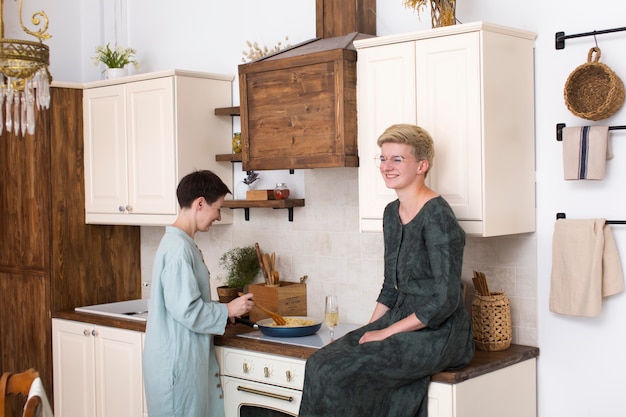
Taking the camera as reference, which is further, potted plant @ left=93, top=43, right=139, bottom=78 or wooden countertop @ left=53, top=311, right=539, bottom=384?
potted plant @ left=93, top=43, right=139, bottom=78

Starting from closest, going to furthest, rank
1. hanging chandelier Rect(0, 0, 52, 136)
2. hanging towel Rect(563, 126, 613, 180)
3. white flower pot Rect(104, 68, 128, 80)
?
hanging chandelier Rect(0, 0, 52, 136) → hanging towel Rect(563, 126, 613, 180) → white flower pot Rect(104, 68, 128, 80)

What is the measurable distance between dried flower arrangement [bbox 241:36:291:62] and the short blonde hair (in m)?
1.23

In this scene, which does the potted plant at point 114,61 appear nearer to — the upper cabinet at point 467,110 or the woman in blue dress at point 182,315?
the woman in blue dress at point 182,315

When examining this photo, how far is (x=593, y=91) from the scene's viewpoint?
3.42 m

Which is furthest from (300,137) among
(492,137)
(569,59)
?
(569,59)

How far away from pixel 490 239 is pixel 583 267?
20.4 inches

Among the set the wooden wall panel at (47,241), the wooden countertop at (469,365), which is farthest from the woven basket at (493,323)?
the wooden wall panel at (47,241)

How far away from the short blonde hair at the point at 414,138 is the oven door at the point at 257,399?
3.90 feet

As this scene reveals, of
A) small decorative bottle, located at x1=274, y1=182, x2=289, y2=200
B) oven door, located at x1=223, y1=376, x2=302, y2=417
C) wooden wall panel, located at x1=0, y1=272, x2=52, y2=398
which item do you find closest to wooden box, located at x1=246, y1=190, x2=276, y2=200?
small decorative bottle, located at x1=274, y1=182, x2=289, y2=200

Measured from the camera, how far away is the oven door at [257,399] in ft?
12.3

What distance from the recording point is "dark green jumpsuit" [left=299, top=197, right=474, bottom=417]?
3223 millimetres

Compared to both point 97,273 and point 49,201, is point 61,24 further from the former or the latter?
point 97,273

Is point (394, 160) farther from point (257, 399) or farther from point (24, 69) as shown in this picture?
point (24, 69)

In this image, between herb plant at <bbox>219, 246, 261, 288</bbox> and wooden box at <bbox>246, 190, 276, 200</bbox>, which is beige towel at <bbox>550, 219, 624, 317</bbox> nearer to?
wooden box at <bbox>246, 190, 276, 200</bbox>
